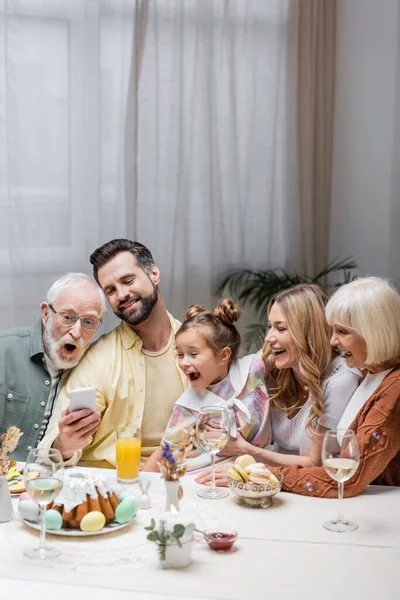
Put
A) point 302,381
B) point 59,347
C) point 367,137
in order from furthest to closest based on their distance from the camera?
point 367,137, point 59,347, point 302,381

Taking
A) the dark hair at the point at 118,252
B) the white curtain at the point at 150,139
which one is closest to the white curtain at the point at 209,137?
the white curtain at the point at 150,139

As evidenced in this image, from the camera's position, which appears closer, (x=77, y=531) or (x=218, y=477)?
(x=77, y=531)

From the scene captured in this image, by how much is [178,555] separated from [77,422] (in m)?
0.88

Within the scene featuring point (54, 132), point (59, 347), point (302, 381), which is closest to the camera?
point (302, 381)

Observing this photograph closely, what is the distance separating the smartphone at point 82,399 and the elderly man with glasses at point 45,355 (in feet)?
1.69

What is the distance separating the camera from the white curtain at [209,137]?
15.8ft

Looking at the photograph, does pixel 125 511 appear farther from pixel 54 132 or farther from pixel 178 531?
pixel 54 132

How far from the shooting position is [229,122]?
16.3ft

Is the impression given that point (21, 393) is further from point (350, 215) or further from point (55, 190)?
point (350, 215)

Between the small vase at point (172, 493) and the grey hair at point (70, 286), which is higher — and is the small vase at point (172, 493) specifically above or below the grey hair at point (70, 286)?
below

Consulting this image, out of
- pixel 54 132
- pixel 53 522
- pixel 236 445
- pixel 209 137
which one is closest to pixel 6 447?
pixel 53 522

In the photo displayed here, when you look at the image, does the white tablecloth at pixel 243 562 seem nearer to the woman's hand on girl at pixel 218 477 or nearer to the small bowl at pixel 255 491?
the small bowl at pixel 255 491

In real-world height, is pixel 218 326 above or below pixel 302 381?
above

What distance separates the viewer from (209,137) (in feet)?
16.2
